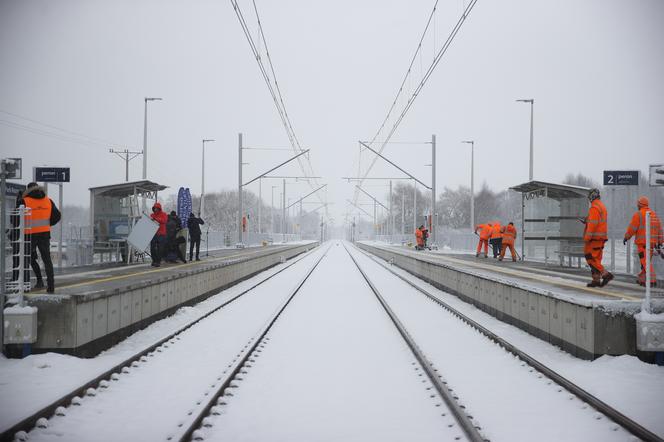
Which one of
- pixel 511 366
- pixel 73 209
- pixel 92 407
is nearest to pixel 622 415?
pixel 511 366

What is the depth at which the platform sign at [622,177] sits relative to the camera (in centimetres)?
1681

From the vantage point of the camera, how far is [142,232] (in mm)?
16406

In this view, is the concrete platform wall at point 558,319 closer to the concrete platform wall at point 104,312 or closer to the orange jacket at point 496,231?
the concrete platform wall at point 104,312

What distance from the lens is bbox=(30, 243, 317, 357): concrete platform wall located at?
24.6 ft

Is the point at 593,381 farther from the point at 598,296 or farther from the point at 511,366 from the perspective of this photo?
the point at 598,296

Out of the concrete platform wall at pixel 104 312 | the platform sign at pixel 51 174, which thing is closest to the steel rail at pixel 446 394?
the concrete platform wall at pixel 104 312

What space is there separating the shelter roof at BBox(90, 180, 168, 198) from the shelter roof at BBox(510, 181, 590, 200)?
12.5 m

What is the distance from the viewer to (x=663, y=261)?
46.5 ft

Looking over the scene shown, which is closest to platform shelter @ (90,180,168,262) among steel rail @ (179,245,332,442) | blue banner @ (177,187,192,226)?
blue banner @ (177,187,192,226)

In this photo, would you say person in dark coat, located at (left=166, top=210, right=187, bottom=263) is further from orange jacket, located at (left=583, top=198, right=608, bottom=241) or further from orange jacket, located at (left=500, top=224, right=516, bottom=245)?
orange jacket, located at (left=500, top=224, right=516, bottom=245)

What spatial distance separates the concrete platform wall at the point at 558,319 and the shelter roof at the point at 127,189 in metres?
11.0

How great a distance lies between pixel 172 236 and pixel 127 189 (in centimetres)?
288

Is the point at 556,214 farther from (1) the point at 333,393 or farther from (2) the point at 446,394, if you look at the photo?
(1) the point at 333,393

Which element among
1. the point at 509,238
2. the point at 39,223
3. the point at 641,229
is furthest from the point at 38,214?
the point at 509,238
